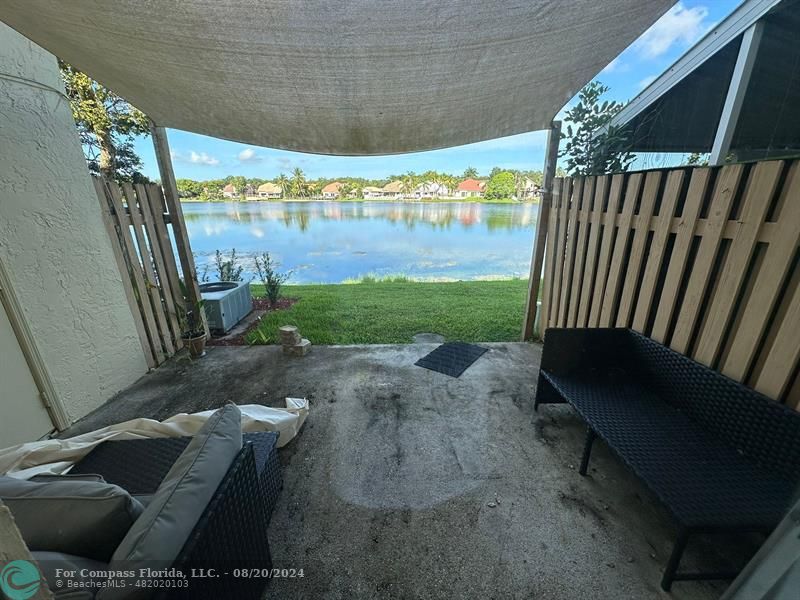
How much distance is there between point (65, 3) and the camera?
1491 mm

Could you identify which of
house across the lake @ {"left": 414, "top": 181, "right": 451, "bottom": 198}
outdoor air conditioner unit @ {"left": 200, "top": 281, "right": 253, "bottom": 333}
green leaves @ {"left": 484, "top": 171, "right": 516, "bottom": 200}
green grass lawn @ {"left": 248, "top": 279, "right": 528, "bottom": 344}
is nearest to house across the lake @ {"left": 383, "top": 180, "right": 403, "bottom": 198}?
house across the lake @ {"left": 414, "top": 181, "right": 451, "bottom": 198}

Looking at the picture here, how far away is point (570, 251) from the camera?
317 cm

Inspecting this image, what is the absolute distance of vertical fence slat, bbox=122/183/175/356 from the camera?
10.1 ft

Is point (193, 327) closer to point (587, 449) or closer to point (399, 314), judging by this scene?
point (399, 314)

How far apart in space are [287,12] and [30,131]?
7.57 feet

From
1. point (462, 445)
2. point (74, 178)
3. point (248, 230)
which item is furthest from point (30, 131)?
point (248, 230)

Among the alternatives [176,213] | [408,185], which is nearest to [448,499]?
[176,213]

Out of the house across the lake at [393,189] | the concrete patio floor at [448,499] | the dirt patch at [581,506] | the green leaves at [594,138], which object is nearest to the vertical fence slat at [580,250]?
the green leaves at [594,138]

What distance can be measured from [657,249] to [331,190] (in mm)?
11135

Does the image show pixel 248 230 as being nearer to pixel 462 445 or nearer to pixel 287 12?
pixel 287 12

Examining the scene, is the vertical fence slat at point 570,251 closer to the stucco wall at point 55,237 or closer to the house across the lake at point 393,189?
the stucco wall at point 55,237

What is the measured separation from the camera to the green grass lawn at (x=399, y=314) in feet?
13.5

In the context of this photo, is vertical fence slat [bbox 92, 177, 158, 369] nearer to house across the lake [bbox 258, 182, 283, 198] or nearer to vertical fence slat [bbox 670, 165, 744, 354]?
vertical fence slat [bbox 670, 165, 744, 354]

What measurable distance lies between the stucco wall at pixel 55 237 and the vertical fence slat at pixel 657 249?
4.47 metres
